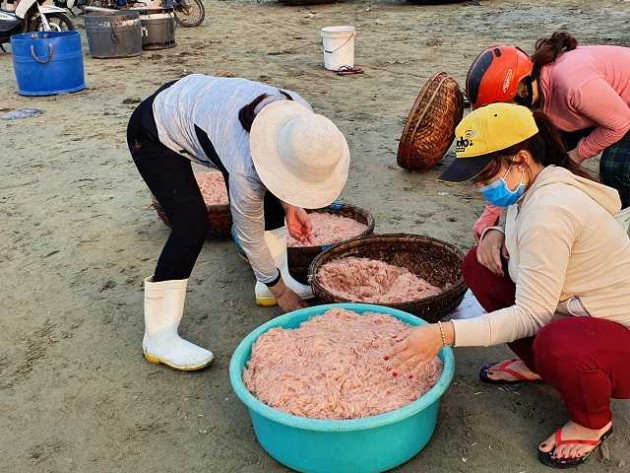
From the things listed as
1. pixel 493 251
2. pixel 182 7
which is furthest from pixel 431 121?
pixel 182 7

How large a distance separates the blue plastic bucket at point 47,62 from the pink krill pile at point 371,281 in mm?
5609

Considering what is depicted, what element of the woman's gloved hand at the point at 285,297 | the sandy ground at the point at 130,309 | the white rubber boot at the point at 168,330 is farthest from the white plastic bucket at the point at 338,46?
the white rubber boot at the point at 168,330

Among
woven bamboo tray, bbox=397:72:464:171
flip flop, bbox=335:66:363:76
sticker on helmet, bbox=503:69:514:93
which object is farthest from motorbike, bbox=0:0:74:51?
sticker on helmet, bbox=503:69:514:93

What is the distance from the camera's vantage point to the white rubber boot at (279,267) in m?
2.97

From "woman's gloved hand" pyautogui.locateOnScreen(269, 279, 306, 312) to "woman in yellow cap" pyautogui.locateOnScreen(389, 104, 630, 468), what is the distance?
0.74 meters

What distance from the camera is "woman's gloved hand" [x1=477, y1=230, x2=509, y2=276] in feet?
7.45

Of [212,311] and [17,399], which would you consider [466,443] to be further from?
[17,399]

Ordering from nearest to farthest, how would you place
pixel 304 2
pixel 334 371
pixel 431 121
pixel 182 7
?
pixel 334 371 → pixel 431 121 → pixel 182 7 → pixel 304 2

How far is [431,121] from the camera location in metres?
4.39

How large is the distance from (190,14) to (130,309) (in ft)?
32.1

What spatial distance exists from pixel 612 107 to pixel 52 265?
2.82 m

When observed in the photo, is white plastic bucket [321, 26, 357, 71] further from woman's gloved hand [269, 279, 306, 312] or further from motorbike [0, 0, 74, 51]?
woman's gloved hand [269, 279, 306, 312]

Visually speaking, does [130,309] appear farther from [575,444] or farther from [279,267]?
[575,444]

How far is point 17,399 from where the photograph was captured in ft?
8.24
